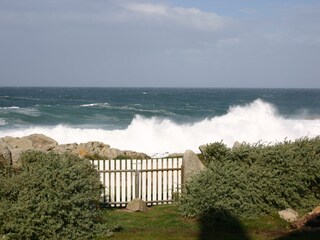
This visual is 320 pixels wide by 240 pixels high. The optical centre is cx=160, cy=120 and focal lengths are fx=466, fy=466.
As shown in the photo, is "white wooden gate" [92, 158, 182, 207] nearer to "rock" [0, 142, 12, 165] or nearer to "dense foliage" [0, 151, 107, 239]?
"dense foliage" [0, 151, 107, 239]

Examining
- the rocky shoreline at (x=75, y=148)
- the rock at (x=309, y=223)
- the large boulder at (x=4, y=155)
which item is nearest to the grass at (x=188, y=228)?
the rock at (x=309, y=223)

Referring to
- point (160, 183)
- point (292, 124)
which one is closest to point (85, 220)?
point (160, 183)

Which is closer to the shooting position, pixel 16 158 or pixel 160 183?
pixel 16 158

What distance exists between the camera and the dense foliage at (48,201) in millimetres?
9766

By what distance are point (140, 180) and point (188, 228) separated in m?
2.88

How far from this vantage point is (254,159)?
13258 mm

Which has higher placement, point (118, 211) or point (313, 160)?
point (313, 160)

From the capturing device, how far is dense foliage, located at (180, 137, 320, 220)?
12125 millimetres

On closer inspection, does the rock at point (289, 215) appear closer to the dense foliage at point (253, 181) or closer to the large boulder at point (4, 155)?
the dense foliage at point (253, 181)

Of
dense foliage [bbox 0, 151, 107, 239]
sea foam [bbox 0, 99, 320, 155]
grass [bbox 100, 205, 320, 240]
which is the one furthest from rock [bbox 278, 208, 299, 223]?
sea foam [bbox 0, 99, 320, 155]

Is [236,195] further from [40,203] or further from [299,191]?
[40,203]

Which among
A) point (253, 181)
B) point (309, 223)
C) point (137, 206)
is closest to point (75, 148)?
point (137, 206)

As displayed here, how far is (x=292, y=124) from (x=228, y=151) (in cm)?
3271

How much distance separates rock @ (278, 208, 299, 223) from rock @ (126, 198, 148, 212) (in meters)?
3.75
